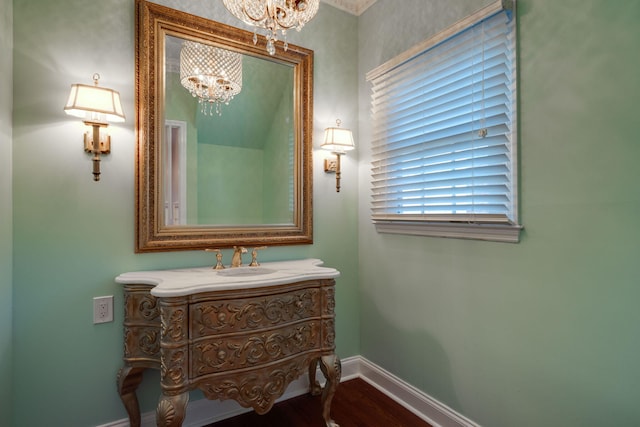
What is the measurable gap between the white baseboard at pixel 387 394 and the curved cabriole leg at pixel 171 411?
587 millimetres

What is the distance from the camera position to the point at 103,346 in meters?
1.69

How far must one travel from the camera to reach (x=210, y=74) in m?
1.96

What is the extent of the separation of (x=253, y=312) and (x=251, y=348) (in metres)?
0.17

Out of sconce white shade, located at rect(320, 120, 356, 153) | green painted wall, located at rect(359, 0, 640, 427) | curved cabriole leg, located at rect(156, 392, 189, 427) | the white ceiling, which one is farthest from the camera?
the white ceiling

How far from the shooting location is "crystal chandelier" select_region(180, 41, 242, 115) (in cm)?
188

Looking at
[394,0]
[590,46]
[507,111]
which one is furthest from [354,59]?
[590,46]

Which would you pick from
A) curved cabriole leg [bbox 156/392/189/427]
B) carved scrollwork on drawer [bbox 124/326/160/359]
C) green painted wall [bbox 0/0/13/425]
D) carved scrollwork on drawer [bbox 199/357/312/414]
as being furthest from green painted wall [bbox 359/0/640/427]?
green painted wall [bbox 0/0/13/425]

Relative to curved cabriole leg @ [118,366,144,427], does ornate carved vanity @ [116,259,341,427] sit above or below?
above

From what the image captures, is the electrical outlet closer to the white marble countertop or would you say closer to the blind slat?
the white marble countertop

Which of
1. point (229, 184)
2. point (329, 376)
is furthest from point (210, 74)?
point (329, 376)

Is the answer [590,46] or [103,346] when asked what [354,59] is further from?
[103,346]

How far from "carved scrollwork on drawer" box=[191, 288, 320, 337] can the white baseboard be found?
2.61 feet

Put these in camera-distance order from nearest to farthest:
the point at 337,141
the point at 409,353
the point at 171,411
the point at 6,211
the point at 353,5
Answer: the point at 171,411 < the point at 6,211 < the point at 409,353 < the point at 337,141 < the point at 353,5

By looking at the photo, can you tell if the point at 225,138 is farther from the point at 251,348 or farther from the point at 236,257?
the point at 251,348
